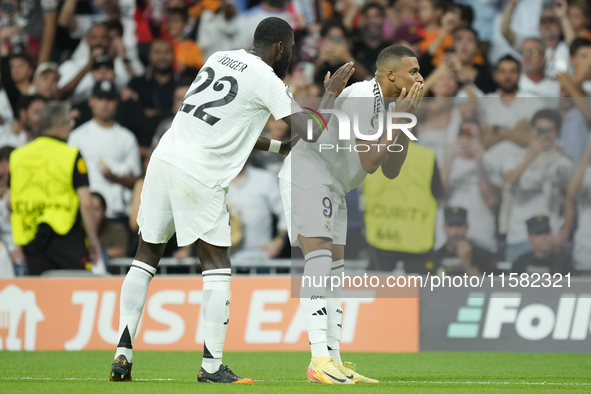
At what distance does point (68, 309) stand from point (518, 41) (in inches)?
271

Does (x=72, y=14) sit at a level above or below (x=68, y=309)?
above

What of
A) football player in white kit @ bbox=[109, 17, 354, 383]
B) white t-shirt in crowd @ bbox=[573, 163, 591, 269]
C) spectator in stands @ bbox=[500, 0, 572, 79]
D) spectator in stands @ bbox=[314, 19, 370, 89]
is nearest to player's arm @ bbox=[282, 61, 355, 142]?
football player in white kit @ bbox=[109, 17, 354, 383]

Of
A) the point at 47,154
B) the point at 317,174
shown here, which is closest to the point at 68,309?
the point at 47,154

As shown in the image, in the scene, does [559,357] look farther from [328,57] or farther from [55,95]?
[55,95]

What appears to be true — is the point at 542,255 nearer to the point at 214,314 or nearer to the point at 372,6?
→ the point at 372,6

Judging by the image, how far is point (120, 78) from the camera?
38.1 ft

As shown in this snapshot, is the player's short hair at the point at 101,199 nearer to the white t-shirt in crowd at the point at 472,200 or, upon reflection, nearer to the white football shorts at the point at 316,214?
the white t-shirt in crowd at the point at 472,200

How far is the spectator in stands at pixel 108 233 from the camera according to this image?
9742 mm

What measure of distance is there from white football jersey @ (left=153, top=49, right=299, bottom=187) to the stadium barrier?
364 centimetres

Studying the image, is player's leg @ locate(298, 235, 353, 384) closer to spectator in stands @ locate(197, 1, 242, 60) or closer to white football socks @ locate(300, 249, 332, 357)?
white football socks @ locate(300, 249, 332, 357)

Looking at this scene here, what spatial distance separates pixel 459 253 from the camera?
916cm

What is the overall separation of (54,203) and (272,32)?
4408mm

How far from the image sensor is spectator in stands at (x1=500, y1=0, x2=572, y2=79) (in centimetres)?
1055

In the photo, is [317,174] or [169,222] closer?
[169,222]
